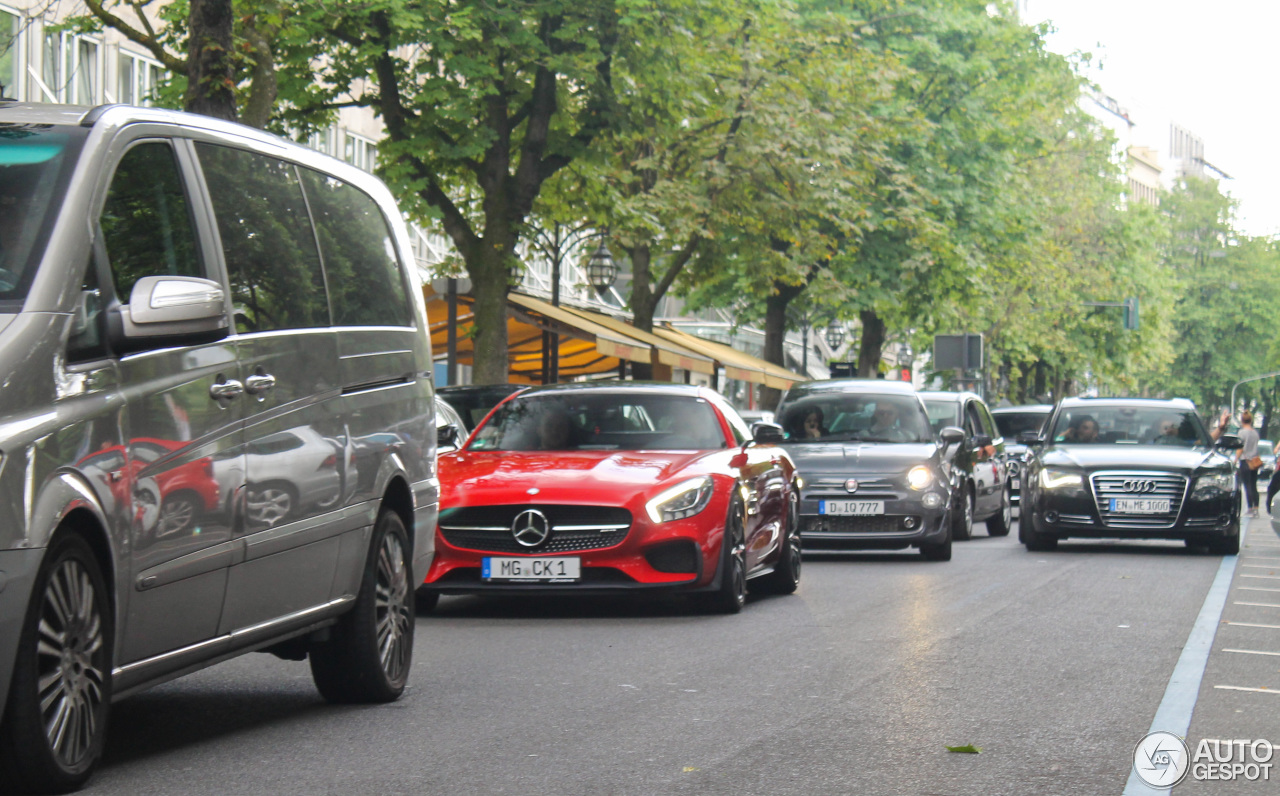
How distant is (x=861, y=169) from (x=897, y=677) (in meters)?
26.5

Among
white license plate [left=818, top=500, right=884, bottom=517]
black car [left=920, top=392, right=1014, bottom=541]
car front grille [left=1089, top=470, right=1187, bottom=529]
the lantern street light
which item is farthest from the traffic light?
white license plate [left=818, top=500, right=884, bottom=517]

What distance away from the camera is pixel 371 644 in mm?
8000

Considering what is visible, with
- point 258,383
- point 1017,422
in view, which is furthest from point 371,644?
point 1017,422

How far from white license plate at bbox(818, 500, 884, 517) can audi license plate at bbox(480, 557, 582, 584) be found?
6856 mm

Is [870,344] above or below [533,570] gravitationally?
above

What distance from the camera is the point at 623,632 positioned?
1105cm

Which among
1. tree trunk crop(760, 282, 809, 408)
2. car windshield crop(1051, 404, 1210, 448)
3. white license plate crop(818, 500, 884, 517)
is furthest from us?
tree trunk crop(760, 282, 809, 408)

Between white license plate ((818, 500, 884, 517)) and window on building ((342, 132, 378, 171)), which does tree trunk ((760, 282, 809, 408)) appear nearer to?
window on building ((342, 132, 378, 171))

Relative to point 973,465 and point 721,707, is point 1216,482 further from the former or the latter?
point 721,707

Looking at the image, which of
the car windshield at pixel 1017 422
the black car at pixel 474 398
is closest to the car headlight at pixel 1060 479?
the black car at pixel 474 398

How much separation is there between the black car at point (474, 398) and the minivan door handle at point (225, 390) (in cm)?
1179

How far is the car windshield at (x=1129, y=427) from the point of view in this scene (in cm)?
2077

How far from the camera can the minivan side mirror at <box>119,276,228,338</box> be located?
18.6ft

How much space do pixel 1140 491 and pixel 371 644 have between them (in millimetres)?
12835
